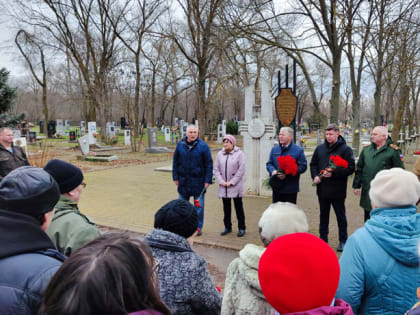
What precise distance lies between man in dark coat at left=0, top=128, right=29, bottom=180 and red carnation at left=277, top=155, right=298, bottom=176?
4.35m

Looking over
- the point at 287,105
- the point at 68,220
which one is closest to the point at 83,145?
the point at 287,105

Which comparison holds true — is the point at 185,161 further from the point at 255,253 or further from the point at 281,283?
the point at 281,283

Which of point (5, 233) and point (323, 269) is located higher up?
point (5, 233)

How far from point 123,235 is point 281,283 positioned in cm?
63

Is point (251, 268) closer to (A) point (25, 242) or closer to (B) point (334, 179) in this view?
(A) point (25, 242)

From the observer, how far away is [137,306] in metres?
1.13

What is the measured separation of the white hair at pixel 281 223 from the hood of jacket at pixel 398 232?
1.38 feet

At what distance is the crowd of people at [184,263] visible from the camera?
1.10 metres

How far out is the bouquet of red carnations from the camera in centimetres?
478

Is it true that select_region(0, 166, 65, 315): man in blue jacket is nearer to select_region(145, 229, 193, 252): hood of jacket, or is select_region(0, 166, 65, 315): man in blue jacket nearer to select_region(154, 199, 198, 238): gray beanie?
select_region(145, 229, 193, 252): hood of jacket

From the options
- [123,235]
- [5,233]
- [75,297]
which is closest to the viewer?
[75,297]

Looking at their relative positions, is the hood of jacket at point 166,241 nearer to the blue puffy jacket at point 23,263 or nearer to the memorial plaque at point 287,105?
the blue puffy jacket at point 23,263

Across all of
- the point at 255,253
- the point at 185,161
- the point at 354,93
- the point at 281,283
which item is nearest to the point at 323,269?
the point at 281,283

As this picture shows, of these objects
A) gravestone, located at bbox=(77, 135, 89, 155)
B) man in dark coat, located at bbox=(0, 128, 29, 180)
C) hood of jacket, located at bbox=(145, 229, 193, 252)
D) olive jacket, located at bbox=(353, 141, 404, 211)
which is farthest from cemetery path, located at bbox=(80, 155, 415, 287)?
gravestone, located at bbox=(77, 135, 89, 155)
